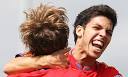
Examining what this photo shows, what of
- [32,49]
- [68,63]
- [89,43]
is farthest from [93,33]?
[32,49]

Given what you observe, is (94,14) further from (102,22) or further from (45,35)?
(45,35)

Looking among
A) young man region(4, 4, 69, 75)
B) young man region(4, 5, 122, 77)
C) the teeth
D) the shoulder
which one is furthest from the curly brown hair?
the shoulder

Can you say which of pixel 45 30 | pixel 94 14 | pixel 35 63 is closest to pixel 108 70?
pixel 94 14

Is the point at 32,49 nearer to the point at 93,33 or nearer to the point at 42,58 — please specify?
the point at 42,58

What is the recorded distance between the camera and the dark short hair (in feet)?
18.7

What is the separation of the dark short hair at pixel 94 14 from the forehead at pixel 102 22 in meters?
0.05

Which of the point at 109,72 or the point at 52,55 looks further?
the point at 109,72

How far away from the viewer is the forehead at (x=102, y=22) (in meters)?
5.57

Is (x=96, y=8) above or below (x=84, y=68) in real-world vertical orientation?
above

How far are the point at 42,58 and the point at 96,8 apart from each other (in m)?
1.14

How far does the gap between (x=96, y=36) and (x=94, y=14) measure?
33 centimetres

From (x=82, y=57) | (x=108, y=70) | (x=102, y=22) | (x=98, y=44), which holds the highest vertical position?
(x=102, y=22)

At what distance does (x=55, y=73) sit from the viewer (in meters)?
4.82

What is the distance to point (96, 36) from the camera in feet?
18.3
